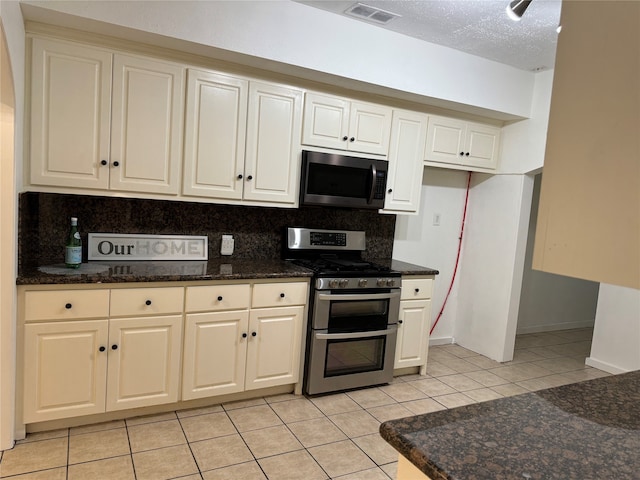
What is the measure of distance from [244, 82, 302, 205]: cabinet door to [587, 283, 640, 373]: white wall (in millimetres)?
3181


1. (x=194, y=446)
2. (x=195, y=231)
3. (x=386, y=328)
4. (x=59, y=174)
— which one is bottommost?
(x=194, y=446)

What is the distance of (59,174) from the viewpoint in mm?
2480

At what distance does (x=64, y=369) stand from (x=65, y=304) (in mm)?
361

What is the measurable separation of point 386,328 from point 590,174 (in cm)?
274

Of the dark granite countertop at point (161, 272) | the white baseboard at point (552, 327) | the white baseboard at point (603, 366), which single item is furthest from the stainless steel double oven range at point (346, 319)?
the white baseboard at point (552, 327)

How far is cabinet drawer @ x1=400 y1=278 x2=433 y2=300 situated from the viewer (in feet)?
11.3

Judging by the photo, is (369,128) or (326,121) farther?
(369,128)

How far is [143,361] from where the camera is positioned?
2.57m

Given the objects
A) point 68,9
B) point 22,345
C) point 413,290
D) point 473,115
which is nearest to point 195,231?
point 22,345

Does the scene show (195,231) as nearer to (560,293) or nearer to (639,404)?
(639,404)

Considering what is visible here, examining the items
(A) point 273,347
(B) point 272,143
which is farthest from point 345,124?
(A) point 273,347

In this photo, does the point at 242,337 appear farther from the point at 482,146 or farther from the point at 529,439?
the point at 482,146

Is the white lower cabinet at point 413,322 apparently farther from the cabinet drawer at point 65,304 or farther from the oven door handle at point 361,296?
the cabinet drawer at point 65,304

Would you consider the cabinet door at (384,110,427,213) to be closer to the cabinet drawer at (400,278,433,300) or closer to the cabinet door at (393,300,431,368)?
the cabinet drawer at (400,278,433,300)
